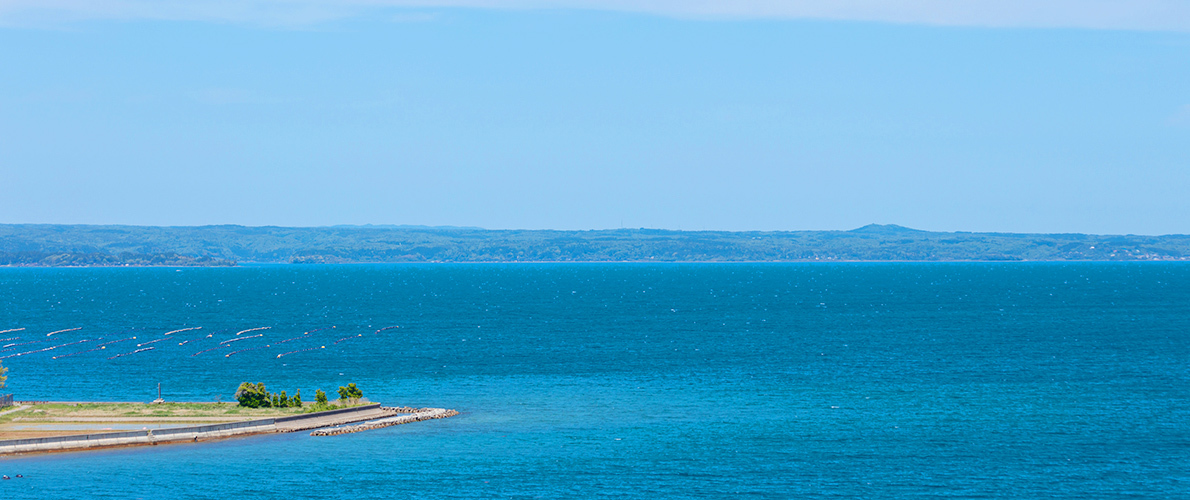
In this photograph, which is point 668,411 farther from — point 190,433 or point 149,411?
point 149,411

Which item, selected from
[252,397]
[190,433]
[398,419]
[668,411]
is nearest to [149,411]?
[252,397]

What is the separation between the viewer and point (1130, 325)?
171 metres

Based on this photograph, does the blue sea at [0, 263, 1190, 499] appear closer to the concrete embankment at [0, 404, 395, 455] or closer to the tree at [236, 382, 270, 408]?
the concrete embankment at [0, 404, 395, 455]

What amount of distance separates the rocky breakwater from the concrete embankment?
1.39 m

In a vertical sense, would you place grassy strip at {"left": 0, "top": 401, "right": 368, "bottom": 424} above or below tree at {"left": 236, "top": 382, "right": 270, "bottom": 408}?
below

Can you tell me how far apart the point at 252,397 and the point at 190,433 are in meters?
10.8

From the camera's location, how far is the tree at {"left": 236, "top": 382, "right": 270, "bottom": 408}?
89.0m

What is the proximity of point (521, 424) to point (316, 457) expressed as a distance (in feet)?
57.7

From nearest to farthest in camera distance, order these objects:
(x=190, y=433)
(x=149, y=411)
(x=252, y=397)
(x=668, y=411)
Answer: (x=190, y=433) < (x=149, y=411) < (x=252, y=397) < (x=668, y=411)

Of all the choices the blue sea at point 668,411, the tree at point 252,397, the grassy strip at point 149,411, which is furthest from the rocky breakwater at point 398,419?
the tree at point 252,397

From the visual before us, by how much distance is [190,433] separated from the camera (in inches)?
3093

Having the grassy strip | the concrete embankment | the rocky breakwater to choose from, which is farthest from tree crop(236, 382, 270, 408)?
the rocky breakwater

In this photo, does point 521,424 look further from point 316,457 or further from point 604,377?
point 604,377

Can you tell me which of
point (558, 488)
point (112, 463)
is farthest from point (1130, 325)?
point (112, 463)
